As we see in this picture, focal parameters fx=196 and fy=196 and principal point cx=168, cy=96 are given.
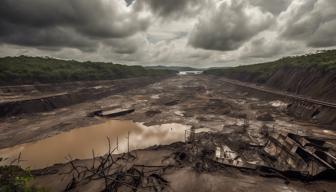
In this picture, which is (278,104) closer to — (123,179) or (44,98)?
(123,179)

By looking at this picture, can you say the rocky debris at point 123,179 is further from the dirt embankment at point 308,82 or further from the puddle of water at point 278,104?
the dirt embankment at point 308,82

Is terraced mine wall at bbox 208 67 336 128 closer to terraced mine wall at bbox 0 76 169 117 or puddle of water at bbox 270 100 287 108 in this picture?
puddle of water at bbox 270 100 287 108

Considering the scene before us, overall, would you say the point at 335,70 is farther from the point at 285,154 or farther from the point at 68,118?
the point at 68,118

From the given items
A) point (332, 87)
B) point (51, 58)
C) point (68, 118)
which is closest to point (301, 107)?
point (332, 87)

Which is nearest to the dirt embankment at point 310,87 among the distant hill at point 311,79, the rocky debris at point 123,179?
the distant hill at point 311,79

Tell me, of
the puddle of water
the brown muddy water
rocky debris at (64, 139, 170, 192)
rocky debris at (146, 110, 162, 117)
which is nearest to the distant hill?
the puddle of water

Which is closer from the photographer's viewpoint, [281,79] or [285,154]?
[285,154]
